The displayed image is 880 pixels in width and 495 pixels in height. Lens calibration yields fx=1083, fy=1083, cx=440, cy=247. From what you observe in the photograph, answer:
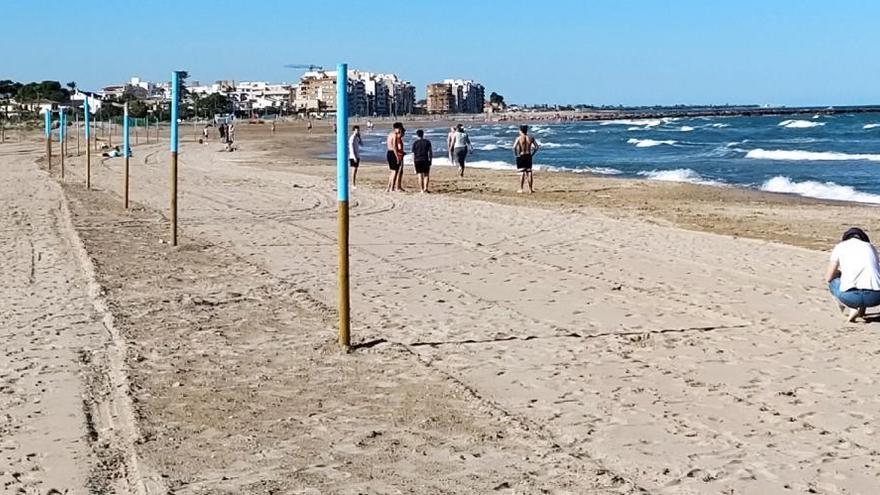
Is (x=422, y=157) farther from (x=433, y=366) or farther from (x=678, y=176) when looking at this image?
(x=433, y=366)

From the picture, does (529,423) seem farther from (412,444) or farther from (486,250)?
(486,250)

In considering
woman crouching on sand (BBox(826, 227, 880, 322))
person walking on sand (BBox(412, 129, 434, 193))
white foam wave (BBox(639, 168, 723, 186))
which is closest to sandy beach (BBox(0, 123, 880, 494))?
woman crouching on sand (BBox(826, 227, 880, 322))

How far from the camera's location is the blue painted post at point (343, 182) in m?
6.66

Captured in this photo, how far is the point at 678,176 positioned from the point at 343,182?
25444mm

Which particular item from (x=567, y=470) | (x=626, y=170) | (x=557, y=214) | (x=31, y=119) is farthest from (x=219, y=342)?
(x=31, y=119)

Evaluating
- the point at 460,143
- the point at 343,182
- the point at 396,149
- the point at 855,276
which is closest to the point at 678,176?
the point at 460,143

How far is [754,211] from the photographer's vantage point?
18.9 m

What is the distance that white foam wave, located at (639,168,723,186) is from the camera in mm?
29031

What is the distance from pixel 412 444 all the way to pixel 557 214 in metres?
12.1

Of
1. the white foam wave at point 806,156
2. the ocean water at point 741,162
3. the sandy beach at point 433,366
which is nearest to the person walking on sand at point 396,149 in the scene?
the sandy beach at point 433,366

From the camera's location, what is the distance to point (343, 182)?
686cm

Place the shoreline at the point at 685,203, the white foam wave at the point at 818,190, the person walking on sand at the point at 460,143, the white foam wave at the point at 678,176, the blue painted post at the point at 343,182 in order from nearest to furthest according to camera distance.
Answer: the blue painted post at the point at 343,182, the shoreline at the point at 685,203, the white foam wave at the point at 818,190, the person walking on sand at the point at 460,143, the white foam wave at the point at 678,176

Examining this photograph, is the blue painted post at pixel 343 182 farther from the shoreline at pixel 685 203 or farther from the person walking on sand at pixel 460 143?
the person walking on sand at pixel 460 143

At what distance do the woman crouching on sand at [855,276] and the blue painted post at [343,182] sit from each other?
3.82 m
